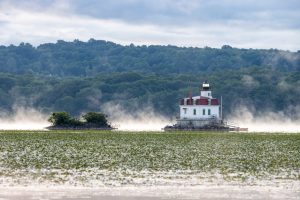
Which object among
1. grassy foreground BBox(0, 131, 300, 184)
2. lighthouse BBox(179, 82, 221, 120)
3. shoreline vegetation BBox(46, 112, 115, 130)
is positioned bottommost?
grassy foreground BBox(0, 131, 300, 184)

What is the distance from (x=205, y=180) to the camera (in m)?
51.8

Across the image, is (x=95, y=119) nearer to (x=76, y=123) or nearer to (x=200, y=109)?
A: (x=76, y=123)

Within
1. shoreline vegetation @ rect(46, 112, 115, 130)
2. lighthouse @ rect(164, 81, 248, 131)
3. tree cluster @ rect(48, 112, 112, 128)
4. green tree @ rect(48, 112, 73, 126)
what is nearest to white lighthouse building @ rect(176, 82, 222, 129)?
lighthouse @ rect(164, 81, 248, 131)

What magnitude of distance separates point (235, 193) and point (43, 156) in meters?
29.0

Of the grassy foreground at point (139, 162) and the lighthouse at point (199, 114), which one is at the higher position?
the lighthouse at point (199, 114)

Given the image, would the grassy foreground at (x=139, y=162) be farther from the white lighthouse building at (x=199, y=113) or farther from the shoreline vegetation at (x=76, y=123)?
the white lighthouse building at (x=199, y=113)

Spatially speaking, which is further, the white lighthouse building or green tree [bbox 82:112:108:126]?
the white lighthouse building

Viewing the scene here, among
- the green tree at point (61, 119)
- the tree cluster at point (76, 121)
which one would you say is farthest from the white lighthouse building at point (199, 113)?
the green tree at point (61, 119)

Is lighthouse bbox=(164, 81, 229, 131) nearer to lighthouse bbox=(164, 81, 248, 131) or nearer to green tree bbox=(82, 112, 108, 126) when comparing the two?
lighthouse bbox=(164, 81, 248, 131)

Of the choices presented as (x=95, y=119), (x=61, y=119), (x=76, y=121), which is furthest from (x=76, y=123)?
(x=95, y=119)

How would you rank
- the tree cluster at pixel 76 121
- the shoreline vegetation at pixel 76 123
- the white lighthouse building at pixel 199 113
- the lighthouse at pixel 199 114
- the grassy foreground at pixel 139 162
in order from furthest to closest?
the white lighthouse building at pixel 199 113 → the lighthouse at pixel 199 114 → the tree cluster at pixel 76 121 → the shoreline vegetation at pixel 76 123 → the grassy foreground at pixel 139 162

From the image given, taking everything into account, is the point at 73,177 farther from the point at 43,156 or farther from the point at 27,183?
the point at 43,156

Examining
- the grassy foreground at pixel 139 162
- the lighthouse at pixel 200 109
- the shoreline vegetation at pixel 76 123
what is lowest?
the grassy foreground at pixel 139 162

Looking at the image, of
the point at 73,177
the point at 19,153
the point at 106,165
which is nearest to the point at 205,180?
the point at 73,177
